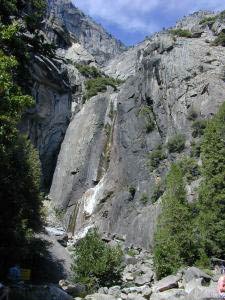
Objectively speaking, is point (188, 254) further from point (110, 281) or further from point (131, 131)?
point (131, 131)

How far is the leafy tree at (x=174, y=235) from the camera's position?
104 ft

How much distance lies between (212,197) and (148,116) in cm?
2494

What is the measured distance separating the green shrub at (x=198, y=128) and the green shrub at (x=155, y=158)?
4.08 meters

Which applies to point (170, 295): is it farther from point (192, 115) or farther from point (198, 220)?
point (192, 115)

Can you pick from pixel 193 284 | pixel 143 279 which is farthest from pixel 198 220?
pixel 193 284

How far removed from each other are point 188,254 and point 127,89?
33942 millimetres

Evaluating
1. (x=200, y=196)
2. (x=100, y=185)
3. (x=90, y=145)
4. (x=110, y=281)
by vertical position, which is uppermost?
(x=90, y=145)

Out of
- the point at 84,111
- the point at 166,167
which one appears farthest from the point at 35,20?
the point at 84,111

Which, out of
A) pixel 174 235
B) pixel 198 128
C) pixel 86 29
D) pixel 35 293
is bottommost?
pixel 35 293

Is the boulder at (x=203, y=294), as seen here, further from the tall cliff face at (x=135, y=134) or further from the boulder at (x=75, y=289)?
the tall cliff face at (x=135, y=134)

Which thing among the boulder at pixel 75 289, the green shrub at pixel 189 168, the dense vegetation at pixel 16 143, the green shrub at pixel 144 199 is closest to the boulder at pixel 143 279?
the boulder at pixel 75 289

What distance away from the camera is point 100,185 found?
185ft

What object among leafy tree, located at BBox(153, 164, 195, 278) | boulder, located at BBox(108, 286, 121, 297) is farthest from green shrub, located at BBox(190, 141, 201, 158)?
boulder, located at BBox(108, 286, 121, 297)

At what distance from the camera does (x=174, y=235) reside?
107ft
